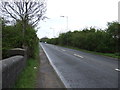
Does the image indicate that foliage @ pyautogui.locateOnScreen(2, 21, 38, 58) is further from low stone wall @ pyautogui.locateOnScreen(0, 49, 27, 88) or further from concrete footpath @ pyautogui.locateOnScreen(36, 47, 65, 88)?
low stone wall @ pyautogui.locateOnScreen(0, 49, 27, 88)

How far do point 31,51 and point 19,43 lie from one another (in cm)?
243

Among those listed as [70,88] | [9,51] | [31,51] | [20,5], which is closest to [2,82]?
[70,88]

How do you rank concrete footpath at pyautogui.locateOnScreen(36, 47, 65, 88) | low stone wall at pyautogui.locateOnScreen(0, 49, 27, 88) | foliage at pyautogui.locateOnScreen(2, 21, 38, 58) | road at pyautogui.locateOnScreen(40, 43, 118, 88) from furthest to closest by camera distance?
foliage at pyautogui.locateOnScreen(2, 21, 38, 58) → road at pyautogui.locateOnScreen(40, 43, 118, 88) → concrete footpath at pyautogui.locateOnScreen(36, 47, 65, 88) → low stone wall at pyautogui.locateOnScreen(0, 49, 27, 88)

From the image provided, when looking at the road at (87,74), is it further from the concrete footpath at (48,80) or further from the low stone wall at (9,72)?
the low stone wall at (9,72)

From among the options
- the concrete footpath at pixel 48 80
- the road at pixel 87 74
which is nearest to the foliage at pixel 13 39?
the concrete footpath at pixel 48 80

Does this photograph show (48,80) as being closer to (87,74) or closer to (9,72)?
(87,74)

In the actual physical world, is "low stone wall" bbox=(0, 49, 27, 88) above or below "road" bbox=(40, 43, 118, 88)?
above

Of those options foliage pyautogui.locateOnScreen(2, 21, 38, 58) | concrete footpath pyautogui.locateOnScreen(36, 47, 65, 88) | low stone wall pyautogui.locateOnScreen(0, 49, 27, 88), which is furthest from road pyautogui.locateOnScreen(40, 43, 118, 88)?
foliage pyautogui.locateOnScreen(2, 21, 38, 58)

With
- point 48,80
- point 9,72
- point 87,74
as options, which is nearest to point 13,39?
point 48,80

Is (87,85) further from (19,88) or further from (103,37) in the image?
(103,37)

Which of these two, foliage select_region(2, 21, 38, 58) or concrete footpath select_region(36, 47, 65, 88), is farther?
foliage select_region(2, 21, 38, 58)

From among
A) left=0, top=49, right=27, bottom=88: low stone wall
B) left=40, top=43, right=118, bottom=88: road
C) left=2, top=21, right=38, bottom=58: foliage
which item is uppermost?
left=2, top=21, right=38, bottom=58: foliage

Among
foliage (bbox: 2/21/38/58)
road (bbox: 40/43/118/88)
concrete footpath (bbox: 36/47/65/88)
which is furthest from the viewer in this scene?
foliage (bbox: 2/21/38/58)

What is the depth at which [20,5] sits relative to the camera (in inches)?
1035
